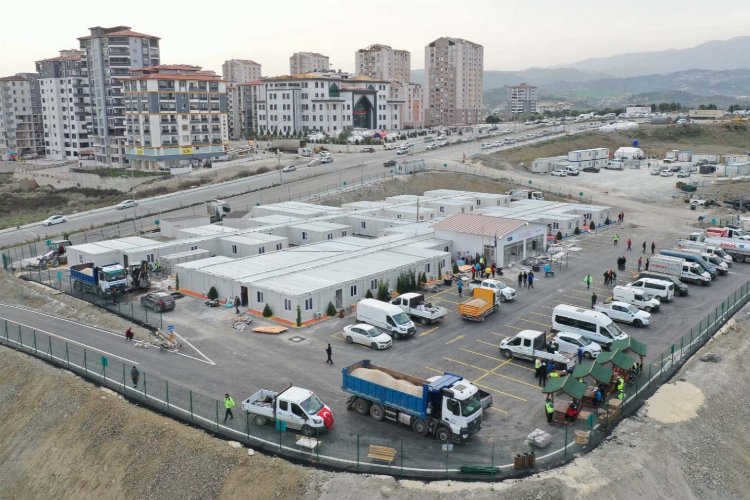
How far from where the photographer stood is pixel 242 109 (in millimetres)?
156625

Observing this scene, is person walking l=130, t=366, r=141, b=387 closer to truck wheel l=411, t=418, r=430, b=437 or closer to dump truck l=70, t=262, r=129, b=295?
truck wheel l=411, t=418, r=430, b=437

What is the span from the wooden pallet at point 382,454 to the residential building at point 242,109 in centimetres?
13439

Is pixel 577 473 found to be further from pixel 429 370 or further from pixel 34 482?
pixel 34 482

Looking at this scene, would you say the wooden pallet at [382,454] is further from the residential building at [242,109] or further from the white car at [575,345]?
the residential building at [242,109]

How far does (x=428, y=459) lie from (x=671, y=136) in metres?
132

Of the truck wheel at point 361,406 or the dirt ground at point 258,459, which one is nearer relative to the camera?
the dirt ground at point 258,459

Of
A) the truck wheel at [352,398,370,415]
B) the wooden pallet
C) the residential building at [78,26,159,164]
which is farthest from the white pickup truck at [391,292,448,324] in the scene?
Answer: the residential building at [78,26,159,164]

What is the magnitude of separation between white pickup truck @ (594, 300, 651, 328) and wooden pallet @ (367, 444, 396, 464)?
19790 mm

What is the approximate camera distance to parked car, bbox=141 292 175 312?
124ft

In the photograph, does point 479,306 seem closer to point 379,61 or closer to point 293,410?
point 293,410

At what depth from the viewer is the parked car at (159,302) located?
3781 cm

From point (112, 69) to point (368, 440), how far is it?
Answer: 115 m

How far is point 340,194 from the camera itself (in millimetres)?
79562

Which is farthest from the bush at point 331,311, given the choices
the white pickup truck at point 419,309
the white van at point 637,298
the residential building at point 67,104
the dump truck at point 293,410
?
the residential building at point 67,104
